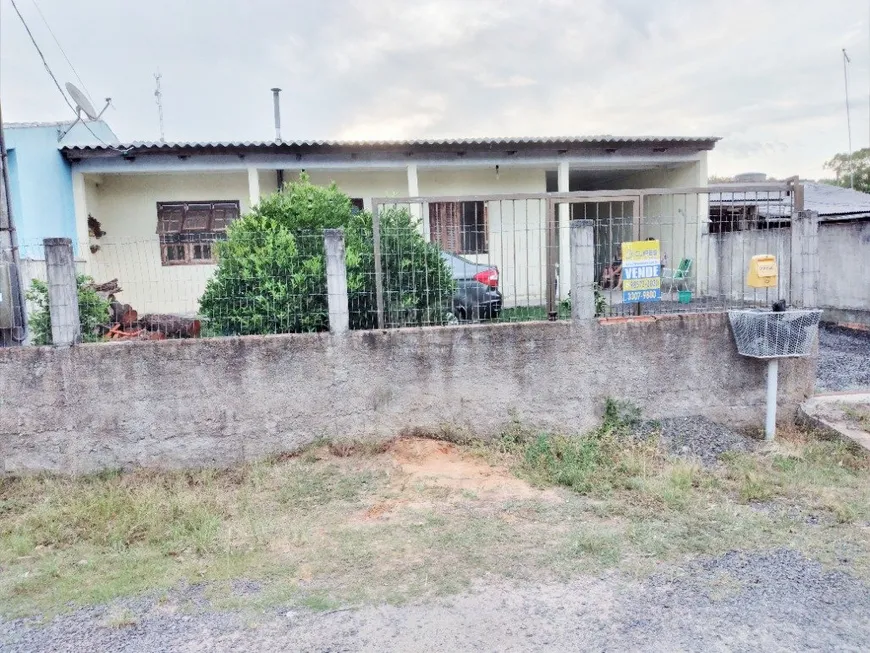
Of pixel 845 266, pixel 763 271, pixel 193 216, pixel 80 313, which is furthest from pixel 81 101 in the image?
pixel 845 266

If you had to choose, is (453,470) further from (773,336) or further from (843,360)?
(843,360)

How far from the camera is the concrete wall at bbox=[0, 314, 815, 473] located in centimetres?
521

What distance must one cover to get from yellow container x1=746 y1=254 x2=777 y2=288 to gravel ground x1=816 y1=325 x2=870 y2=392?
1596 mm

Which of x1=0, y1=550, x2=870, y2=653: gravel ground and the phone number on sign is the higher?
the phone number on sign

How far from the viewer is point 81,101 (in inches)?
396

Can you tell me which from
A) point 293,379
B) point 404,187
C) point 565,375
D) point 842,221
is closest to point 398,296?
point 293,379

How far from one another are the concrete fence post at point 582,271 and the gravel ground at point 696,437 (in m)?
1.24

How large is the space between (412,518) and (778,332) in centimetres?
387

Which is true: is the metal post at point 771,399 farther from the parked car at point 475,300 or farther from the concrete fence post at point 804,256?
the parked car at point 475,300

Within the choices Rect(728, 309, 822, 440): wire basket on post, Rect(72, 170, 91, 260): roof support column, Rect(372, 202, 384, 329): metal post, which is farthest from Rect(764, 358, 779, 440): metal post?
Rect(72, 170, 91, 260): roof support column

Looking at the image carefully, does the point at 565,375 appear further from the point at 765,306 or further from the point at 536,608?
the point at 536,608

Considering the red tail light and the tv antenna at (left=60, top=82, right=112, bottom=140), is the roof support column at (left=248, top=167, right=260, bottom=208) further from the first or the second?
the red tail light

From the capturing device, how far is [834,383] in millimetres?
6898

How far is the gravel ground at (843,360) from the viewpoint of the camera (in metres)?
6.89
